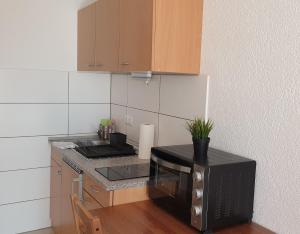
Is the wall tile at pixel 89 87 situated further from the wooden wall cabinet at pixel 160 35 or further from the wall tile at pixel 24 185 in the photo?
the wooden wall cabinet at pixel 160 35

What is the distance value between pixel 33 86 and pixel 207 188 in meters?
1.91

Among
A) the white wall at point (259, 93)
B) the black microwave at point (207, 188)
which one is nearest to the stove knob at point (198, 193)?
the black microwave at point (207, 188)

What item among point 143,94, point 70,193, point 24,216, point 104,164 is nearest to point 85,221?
point 104,164

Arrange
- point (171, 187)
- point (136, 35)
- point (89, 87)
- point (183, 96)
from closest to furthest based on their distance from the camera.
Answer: point (171, 187) < point (136, 35) < point (183, 96) < point (89, 87)

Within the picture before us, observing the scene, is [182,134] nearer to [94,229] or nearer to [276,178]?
[276,178]

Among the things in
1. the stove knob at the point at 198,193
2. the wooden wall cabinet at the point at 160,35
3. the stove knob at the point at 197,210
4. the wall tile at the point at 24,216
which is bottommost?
the wall tile at the point at 24,216

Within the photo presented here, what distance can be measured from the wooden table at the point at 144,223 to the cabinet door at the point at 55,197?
107 centimetres

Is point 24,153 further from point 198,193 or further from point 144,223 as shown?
point 198,193

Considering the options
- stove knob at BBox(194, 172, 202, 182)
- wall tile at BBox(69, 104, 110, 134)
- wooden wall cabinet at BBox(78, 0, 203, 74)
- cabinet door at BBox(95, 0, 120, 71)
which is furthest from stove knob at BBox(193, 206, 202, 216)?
wall tile at BBox(69, 104, 110, 134)

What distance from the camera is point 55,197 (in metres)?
2.78

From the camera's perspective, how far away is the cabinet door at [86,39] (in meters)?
2.62

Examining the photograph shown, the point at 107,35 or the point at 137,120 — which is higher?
the point at 107,35

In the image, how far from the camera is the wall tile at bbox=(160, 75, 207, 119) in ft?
6.40

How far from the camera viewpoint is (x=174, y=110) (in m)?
2.18
